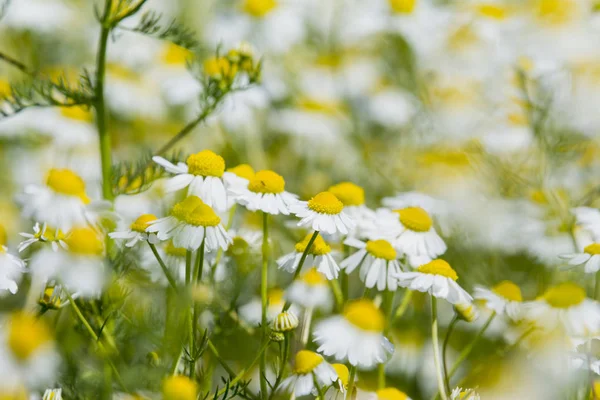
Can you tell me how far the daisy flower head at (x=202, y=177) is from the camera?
29.4 inches

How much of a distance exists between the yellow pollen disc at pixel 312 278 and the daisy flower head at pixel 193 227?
0.42 feet

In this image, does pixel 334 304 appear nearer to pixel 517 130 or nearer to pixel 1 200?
pixel 517 130

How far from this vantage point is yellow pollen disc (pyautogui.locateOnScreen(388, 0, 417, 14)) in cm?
173

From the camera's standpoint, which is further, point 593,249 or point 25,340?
point 593,249

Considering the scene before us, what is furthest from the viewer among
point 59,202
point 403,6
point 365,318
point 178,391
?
point 403,6

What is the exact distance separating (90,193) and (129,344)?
57 cm

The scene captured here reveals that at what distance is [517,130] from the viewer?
1484 millimetres

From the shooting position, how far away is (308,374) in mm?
659

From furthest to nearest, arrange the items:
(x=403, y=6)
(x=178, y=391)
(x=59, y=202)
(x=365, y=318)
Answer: (x=403, y=6), (x=59, y=202), (x=365, y=318), (x=178, y=391)

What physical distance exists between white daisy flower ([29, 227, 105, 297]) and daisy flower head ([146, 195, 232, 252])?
6 cm

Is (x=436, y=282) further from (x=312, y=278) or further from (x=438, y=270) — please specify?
(x=312, y=278)

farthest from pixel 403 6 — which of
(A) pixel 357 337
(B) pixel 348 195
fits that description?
(A) pixel 357 337

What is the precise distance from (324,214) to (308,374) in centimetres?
17

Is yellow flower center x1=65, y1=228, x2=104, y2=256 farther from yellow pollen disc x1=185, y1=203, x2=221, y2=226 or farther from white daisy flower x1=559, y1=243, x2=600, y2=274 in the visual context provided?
white daisy flower x1=559, y1=243, x2=600, y2=274
